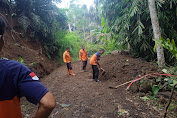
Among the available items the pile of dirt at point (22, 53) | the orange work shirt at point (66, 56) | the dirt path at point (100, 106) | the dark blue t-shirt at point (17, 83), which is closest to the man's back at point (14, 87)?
the dark blue t-shirt at point (17, 83)

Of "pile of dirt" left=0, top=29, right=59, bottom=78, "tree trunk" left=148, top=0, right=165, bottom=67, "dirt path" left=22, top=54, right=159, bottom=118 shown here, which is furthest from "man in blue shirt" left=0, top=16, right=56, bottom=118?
"pile of dirt" left=0, top=29, right=59, bottom=78

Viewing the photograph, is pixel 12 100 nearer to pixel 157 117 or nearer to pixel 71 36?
pixel 157 117

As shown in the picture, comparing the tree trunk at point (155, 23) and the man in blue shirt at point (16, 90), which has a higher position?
the tree trunk at point (155, 23)

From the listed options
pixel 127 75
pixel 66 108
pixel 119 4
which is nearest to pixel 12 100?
pixel 66 108

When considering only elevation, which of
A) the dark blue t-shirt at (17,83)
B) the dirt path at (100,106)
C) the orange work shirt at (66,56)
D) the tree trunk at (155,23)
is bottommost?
the dirt path at (100,106)

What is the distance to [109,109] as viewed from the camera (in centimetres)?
291

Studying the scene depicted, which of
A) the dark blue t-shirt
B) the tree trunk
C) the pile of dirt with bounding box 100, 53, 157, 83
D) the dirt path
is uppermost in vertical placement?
the tree trunk

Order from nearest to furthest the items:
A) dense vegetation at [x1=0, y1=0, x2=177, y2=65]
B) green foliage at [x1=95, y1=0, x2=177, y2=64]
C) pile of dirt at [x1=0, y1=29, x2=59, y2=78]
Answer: green foliage at [x1=95, y1=0, x2=177, y2=64] → dense vegetation at [x1=0, y1=0, x2=177, y2=65] → pile of dirt at [x1=0, y1=29, x2=59, y2=78]

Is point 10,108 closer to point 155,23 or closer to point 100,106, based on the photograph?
point 100,106

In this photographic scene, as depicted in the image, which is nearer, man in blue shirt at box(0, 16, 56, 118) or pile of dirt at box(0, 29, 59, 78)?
man in blue shirt at box(0, 16, 56, 118)

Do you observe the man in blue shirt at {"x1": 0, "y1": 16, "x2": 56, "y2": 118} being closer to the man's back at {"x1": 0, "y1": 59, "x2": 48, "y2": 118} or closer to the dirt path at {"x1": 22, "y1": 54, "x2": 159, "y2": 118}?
the man's back at {"x1": 0, "y1": 59, "x2": 48, "y2": 118}

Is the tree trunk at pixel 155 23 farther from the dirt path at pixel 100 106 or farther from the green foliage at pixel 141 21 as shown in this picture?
the dirt path at pixel 100 106

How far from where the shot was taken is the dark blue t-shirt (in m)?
0.88

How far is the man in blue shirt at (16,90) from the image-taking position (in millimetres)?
880
